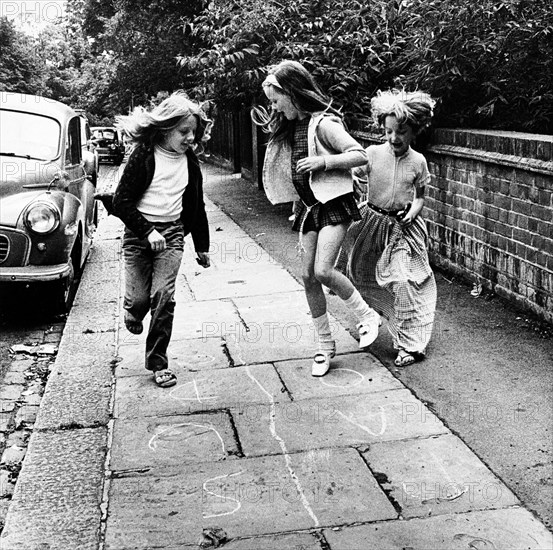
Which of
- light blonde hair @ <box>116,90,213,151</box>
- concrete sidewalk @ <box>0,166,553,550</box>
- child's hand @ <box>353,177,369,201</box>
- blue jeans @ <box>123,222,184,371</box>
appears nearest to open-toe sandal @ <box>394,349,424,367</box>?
concrete sidewalk @ <box>0,166,553,550</box>

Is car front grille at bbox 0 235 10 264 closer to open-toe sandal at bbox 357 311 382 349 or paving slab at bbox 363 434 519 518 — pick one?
open-toe sandal at bbox 357 311 382 349

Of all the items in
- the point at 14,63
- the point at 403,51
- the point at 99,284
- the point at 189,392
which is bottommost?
the point at 99,284

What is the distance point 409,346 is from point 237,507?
232 cm

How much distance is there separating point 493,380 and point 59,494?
2.63m

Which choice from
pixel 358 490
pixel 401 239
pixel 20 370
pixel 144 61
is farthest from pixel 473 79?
pixel 144 61

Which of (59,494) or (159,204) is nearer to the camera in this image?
(59,494)

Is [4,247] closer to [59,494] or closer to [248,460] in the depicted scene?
[59,494]

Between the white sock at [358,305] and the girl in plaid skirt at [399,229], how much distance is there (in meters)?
0.19

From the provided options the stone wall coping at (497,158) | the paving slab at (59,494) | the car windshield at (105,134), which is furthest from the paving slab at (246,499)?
the car windshield at (105,134)

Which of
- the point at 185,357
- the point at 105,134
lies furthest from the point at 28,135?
the point at 105,134

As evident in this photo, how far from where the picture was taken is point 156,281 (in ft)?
18.3

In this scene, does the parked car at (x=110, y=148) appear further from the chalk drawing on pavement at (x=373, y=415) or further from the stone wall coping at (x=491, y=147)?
the chalk drawing on pavement at (x=373, y=415)

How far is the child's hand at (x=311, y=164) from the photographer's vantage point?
5.38m

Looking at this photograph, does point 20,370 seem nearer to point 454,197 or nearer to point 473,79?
point 454,197
